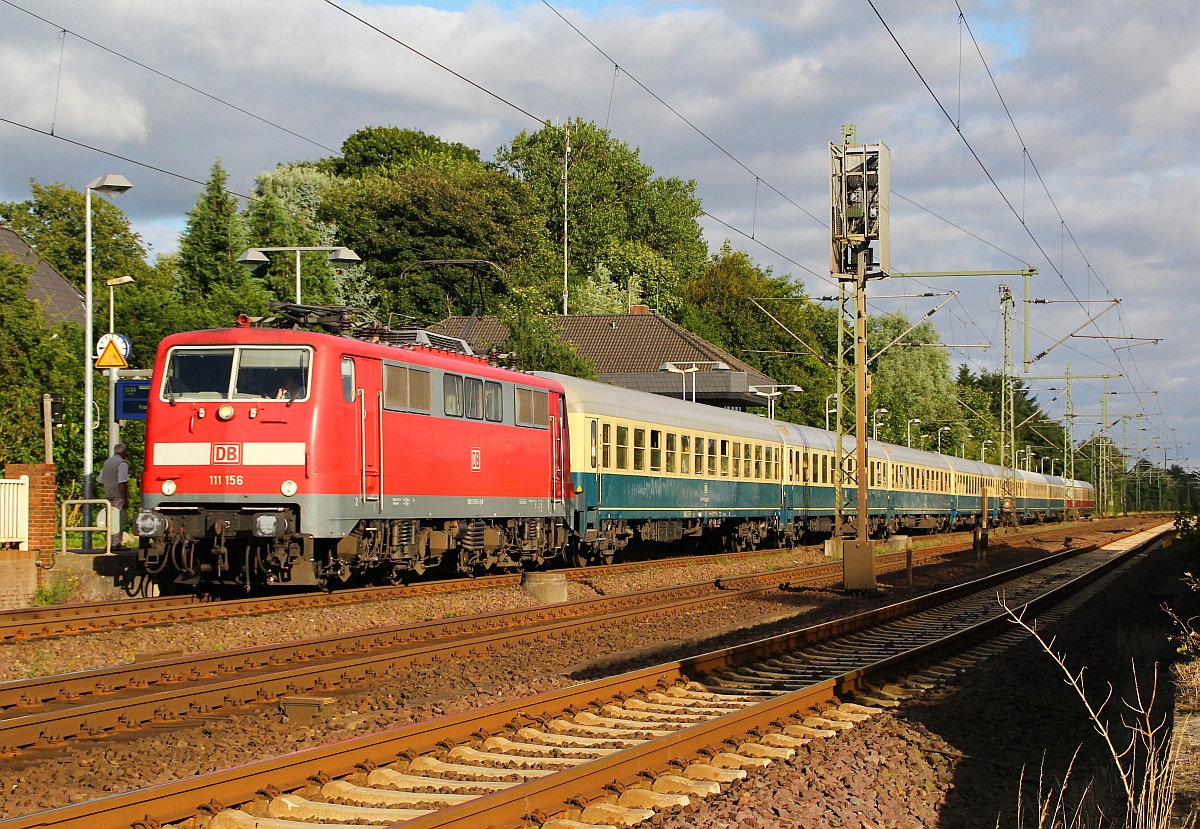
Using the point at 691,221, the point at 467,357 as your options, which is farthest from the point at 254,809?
the point at 691,221

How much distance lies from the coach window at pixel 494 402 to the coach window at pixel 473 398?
7.1 inches

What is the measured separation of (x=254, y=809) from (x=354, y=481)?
31.6ft

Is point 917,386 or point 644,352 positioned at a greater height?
point 917,386

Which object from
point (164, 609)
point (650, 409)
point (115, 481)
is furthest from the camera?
point (650, 409)

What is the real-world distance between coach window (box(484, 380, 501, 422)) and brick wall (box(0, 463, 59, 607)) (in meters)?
6.43

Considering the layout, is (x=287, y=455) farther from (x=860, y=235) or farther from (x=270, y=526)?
(x=860, y=235)

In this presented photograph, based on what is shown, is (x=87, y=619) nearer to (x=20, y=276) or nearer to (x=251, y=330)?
(x=251, y=330)

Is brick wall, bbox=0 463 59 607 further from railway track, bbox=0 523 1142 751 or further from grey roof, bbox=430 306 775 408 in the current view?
grey roof, bbox=430 306 775 408

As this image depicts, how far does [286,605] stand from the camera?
16.1 meters

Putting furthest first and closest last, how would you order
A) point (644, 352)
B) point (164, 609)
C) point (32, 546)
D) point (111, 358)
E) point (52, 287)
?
point (644, 352) < point (52, 287) < point (111, 358) < point (32, 546) < point (164, 609)

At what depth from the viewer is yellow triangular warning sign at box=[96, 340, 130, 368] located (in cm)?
2077

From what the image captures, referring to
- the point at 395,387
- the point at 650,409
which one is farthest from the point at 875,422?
the point at 395,387

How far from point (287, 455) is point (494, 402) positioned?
4978 mm

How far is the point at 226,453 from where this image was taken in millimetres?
15734
